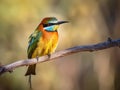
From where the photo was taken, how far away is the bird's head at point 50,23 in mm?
3251

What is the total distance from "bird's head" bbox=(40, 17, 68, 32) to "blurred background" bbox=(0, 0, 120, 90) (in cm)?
276

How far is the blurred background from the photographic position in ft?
20.3

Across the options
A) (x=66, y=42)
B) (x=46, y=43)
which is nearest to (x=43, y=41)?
(x=46, y=43)

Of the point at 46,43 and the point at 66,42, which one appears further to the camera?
the point at 66,42

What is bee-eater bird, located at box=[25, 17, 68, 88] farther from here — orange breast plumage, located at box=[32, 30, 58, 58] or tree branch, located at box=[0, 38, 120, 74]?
tree branch, located at box=[0, 38, 120, 74]

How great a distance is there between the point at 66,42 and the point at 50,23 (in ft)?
9.81

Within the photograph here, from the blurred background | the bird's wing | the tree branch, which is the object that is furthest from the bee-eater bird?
the blurred background

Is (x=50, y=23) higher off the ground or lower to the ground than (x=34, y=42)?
higher

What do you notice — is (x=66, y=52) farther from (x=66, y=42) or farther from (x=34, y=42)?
(x=66, y=42)

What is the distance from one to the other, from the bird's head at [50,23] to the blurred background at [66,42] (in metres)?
2.76

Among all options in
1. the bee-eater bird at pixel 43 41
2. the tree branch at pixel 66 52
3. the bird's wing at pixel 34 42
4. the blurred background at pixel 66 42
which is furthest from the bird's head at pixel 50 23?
the blurred background at pixel 66 42

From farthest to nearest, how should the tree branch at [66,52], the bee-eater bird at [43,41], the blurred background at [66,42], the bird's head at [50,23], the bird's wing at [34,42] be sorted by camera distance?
the blurred background at [66,42], the bird's wing at [34,42], the bee-eater bird at [43,41], the bird's head at [50,23], the tree branch at [66,52]

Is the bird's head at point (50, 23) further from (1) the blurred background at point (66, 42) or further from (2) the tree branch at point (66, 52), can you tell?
(1) the blurred background at point (66, 42)

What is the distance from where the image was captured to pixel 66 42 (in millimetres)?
6246
